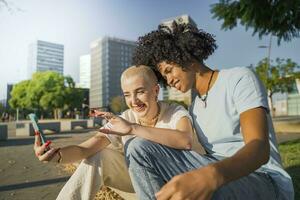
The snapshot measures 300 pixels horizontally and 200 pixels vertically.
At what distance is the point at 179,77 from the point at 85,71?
189 metres

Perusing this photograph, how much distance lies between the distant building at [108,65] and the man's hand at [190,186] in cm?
14668

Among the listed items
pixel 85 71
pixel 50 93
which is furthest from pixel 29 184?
pixel 85 71

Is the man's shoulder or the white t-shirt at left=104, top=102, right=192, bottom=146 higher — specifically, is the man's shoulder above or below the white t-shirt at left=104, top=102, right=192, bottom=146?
above

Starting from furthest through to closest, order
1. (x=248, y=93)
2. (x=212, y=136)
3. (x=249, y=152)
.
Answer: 1. (x=212, y=136)
2. (x=248, y=93)
3. (x=249, y=152)

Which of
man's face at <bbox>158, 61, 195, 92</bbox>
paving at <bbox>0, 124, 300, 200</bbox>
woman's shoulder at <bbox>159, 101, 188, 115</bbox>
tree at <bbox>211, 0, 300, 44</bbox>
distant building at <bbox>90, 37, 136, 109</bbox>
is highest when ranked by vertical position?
distant building at <bbox>90, 37, 136, 109</bbox>

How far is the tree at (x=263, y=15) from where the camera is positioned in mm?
8039

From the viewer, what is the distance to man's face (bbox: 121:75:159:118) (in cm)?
251

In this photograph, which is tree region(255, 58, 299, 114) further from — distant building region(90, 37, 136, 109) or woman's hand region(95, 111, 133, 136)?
distant building region(90, 37, 136, 109)

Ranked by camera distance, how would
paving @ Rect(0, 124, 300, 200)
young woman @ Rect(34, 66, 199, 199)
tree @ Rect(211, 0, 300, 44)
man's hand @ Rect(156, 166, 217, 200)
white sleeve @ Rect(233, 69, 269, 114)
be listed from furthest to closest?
tree @ Rect(211, 0, 300, 44) → paving @ Rect(0, 124, 300, 200) → young woman @ Rect(34, 66, 199, 199) → white sleeve @ Rect(233, 69, 269, 114) → man's hand @ Rect(156, 166, 217, 200)

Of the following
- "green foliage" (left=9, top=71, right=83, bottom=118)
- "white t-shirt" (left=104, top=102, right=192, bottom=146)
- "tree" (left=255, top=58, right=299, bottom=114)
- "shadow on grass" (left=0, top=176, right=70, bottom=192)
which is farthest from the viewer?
"green foliage" (left=9, top=71, right=83, bottom=118)

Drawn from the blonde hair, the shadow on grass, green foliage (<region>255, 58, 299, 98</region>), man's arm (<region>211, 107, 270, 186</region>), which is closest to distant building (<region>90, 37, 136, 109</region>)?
green foliage (<region>255, 58, 299, 98</region>)

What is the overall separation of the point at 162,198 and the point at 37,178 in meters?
5.06

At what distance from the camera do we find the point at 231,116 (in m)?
1.91

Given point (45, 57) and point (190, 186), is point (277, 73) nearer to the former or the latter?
point (190, 186)
